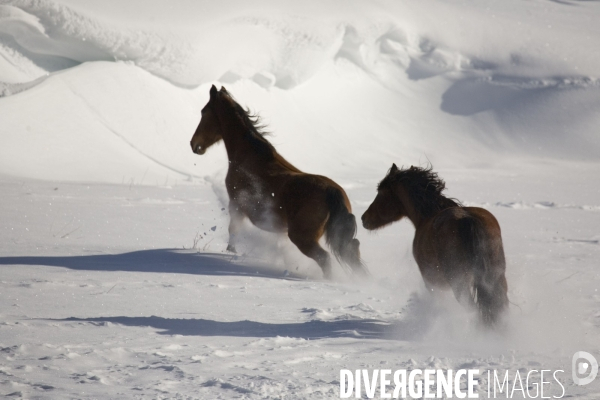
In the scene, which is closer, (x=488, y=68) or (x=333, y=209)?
(x=333, y=209)

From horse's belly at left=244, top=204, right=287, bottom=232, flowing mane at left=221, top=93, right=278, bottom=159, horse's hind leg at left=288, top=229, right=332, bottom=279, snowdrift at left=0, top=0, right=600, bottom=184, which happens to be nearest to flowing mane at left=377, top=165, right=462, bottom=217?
horse's hind leg at left=288, top=229, right=332, bottom=279

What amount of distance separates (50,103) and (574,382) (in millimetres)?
12736

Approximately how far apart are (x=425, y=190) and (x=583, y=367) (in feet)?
5.73

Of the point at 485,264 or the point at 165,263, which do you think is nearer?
the point at 485,264

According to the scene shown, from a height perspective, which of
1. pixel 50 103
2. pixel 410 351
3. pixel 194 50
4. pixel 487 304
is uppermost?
pixel 194 50

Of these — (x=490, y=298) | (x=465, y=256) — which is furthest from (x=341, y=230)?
(x=490, y=298)

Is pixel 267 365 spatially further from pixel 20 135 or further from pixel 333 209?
pixel 20 135

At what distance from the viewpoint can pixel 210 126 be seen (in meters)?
7.09

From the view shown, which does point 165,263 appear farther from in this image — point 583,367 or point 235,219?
point 583,367

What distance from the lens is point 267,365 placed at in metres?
3.50

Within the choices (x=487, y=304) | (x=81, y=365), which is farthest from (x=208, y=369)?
(x=487, y=304)

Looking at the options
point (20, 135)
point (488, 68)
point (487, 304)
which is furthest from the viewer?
point (488, 68)

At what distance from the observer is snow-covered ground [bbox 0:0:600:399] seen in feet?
12.2

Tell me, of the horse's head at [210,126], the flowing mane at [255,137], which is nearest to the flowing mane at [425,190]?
the flowing mane at [255,137]
